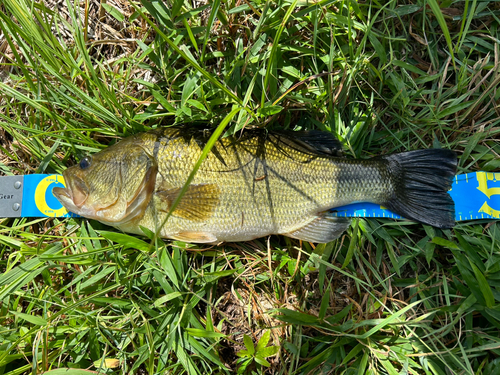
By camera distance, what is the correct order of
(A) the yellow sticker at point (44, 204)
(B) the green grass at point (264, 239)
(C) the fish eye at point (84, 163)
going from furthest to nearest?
(A) the yellow sticker at point (44, 204) < (C) the fish eye at point (84, 163) < (B) the green grass at point (264, 239)

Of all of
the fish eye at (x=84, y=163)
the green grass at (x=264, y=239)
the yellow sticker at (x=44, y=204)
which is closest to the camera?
the green grass at (x=264, y=239)

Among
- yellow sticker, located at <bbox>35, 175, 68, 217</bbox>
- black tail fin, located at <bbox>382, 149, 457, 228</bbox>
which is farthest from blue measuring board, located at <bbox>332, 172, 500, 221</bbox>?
yellow sticker, located at <bbox>35, 175, 68, 217</bbox>

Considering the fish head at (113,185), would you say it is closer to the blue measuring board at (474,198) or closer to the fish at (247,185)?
the fish at (247,185)

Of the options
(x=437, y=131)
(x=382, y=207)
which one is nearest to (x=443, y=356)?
(x=382, y=207)

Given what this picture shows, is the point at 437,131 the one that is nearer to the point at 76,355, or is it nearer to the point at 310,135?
the point at 310,135

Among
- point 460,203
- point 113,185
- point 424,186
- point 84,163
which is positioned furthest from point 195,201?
point 460,203

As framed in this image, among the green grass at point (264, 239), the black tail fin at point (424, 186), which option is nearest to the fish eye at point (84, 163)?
the green grass at point (264, 239)

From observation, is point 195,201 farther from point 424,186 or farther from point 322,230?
point 424,186

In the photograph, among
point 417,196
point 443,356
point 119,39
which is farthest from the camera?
point 119,39
